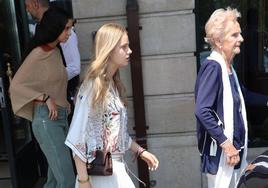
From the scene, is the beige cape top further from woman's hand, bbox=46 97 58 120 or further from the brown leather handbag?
the brown leather handbag

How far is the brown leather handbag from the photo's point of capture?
2.56 m

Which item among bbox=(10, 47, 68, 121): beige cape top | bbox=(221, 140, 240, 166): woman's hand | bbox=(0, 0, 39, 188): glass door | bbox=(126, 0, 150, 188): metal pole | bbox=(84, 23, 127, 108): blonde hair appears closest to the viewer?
bbox=(84, 23, 127, 108): blonde hair

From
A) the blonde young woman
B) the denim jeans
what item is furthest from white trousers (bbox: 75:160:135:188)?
the denim jeans

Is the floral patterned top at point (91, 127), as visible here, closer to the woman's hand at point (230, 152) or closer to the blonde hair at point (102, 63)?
the blonde hair at point (102, 63)

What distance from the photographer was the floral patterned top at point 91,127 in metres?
2.53

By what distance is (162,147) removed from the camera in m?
4.47

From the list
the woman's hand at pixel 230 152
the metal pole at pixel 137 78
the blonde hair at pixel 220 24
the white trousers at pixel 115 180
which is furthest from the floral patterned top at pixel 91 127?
the metal pole at pixel 137 78

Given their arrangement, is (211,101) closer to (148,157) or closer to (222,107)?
(222,107)

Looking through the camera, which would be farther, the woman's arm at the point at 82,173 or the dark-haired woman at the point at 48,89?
the dark-haired woman at the point at 48,89

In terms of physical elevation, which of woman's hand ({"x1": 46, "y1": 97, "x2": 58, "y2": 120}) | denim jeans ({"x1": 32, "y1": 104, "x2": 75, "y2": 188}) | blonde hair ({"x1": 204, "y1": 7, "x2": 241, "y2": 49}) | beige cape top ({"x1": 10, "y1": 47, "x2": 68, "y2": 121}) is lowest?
denim jeans ({"x1": 32, "y1": 104, "x2": 75, "y2": 188})

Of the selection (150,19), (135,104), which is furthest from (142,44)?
(135,104)

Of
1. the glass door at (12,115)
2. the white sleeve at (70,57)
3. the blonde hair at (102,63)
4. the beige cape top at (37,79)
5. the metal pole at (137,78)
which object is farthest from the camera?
the glass door at (12,115)

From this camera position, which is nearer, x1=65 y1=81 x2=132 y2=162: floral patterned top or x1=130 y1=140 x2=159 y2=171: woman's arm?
Answer: x1=65 y1=81 x2=132 y2=162: floral patterned top

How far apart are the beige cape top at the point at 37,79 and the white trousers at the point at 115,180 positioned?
1053 mm
